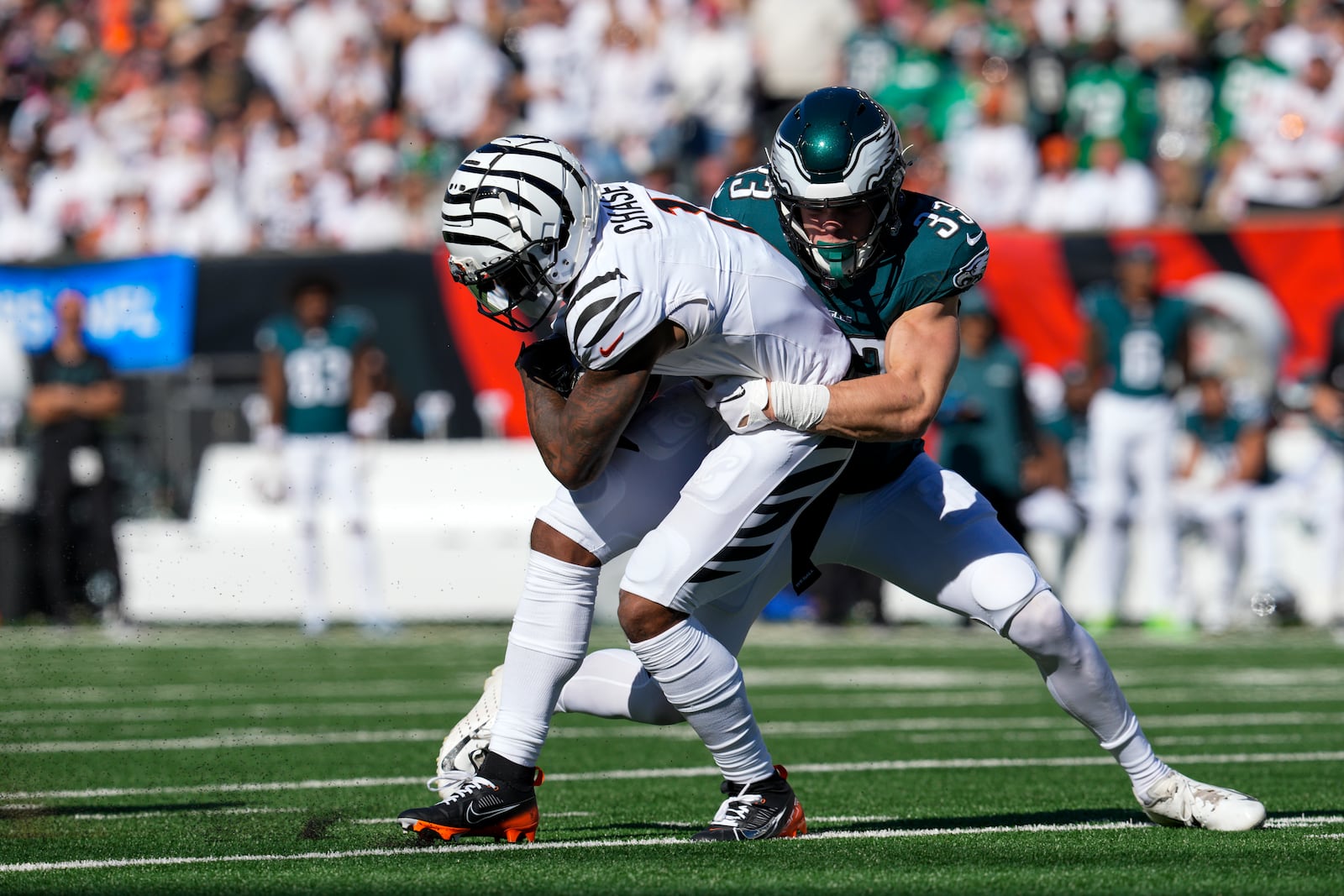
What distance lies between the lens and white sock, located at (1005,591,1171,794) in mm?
4305

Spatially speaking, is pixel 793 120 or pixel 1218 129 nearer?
pixel 793 120

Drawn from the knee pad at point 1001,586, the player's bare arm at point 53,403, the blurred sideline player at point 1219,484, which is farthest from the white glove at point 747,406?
the player's bare arm at point 53,403

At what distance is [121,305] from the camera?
13.1 meters

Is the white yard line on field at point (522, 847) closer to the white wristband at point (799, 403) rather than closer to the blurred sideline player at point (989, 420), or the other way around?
the white wristband at point (799, 403)

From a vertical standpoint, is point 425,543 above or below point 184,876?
below

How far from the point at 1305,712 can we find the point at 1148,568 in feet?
14.7

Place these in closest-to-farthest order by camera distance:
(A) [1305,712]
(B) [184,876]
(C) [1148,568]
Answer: (B) [184,876] < (A) [1305,712] < (C) [1148,568]

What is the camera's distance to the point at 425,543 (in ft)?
39.9

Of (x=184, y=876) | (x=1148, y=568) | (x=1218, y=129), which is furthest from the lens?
(x=1218, y=129)

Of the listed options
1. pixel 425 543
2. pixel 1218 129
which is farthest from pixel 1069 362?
pixel 425 543

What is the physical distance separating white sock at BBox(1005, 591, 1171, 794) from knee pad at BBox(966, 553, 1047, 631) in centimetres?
2

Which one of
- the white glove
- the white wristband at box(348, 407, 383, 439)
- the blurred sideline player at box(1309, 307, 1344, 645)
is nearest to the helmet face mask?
the white glove

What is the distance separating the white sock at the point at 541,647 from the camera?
13.9ft

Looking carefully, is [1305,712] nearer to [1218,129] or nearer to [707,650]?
[707,650]
